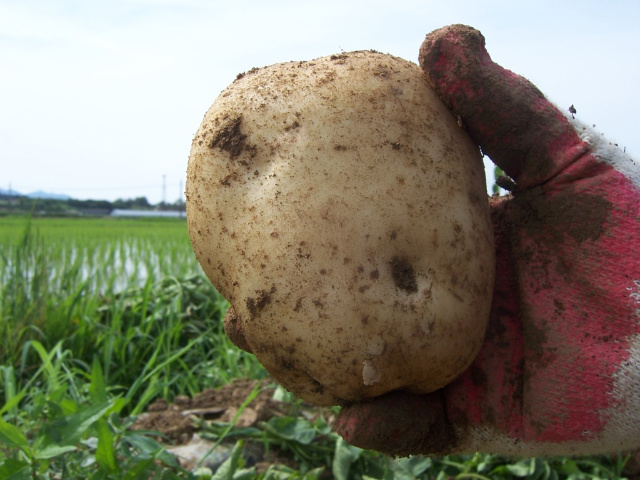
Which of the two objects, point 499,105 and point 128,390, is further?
point 128,390

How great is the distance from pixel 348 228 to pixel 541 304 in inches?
15.5

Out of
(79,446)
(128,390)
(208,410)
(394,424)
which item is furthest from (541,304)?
(128,390)

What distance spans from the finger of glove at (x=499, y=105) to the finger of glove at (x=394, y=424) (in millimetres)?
476

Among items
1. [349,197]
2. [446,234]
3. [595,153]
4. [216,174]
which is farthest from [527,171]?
[216,174]

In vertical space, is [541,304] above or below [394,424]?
above

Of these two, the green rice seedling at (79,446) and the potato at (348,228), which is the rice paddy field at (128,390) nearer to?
the green rice seedling at (79,446)

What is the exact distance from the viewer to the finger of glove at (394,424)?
107cm

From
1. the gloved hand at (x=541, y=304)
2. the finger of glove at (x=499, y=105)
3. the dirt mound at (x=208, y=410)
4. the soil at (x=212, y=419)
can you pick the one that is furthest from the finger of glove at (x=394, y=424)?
the dirt mound at (x=208, y=410)

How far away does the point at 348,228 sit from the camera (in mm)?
1012

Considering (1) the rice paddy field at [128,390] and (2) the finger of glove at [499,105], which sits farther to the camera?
(1) the rice paddy field at [128,390]

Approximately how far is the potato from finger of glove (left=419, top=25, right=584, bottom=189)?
0.05 metres

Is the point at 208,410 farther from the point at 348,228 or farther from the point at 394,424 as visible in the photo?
the point at 348,228

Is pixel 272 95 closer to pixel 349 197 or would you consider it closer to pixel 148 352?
pixel 349 197

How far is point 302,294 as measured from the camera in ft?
3.31
